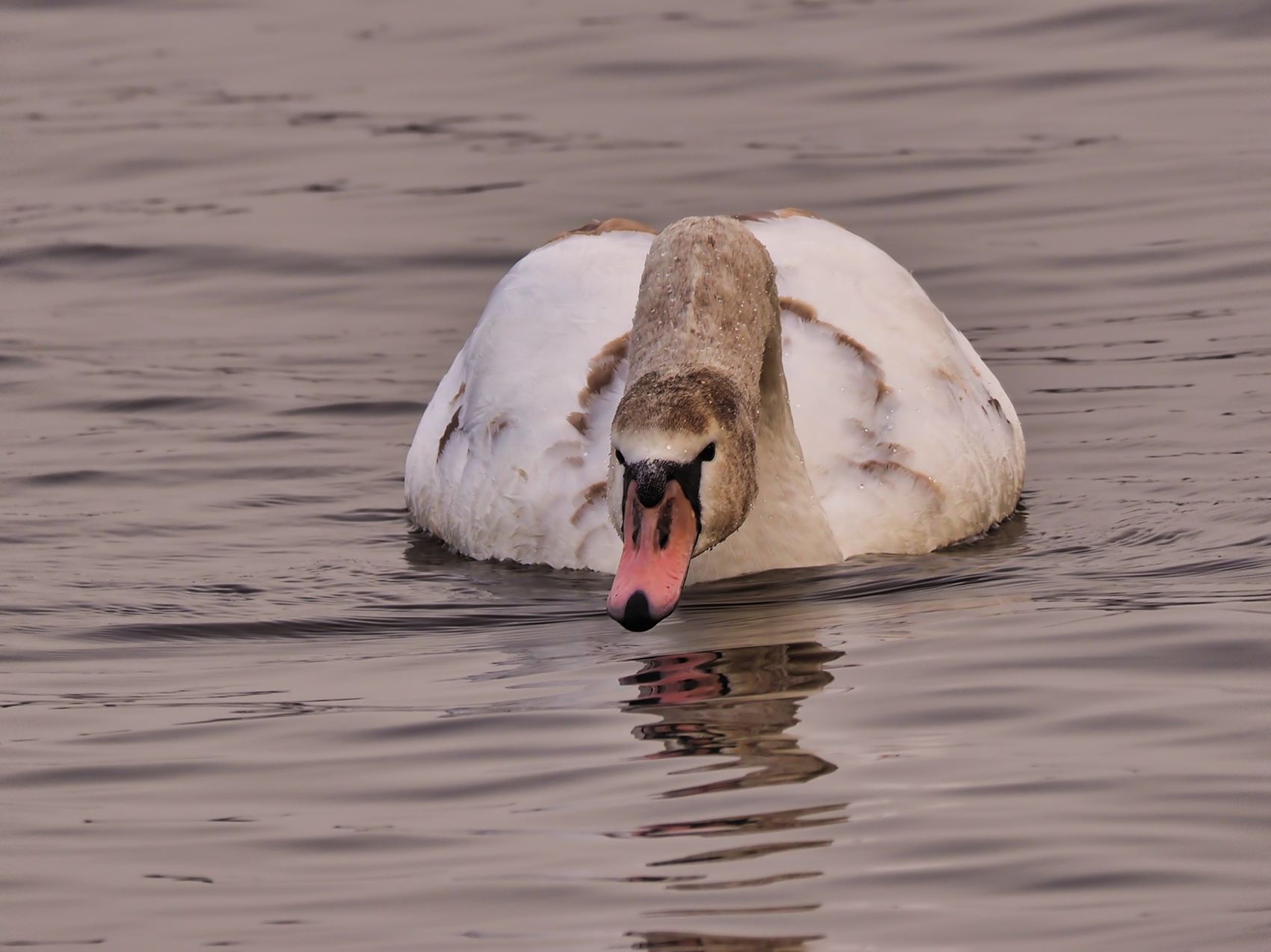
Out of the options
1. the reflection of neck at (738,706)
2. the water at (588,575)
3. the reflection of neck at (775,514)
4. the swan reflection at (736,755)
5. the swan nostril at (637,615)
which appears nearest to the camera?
the swan reflection at (736,755)

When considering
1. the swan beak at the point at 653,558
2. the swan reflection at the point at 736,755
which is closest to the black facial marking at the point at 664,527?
the swan beak at the point at 653,558

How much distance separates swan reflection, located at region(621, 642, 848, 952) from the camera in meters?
5.50

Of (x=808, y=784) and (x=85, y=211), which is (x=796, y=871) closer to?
(x=808, y=784)

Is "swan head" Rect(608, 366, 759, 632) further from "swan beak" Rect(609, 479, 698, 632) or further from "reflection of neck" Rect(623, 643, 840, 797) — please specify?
"reflection of neck" Rect(623, 643, 840, 797)

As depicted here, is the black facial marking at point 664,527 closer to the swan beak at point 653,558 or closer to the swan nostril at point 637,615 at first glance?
the swan beak at point 653,558

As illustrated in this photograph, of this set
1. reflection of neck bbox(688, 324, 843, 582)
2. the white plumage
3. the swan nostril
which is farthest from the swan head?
the white plumage

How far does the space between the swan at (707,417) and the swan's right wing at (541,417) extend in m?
0.01

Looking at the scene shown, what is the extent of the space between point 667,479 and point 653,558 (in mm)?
243

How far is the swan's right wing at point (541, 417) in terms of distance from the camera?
9.34 meters

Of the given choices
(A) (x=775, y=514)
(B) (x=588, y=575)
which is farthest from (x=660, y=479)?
(B) (x=588, y=575)

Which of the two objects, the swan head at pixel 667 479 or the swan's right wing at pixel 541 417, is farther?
the swan's right wing at pixel 541 417

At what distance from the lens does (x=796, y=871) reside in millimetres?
5691

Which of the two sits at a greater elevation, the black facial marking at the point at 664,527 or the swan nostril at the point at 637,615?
the black facial marking at the point at 664,527

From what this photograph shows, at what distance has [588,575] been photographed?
362 inches
